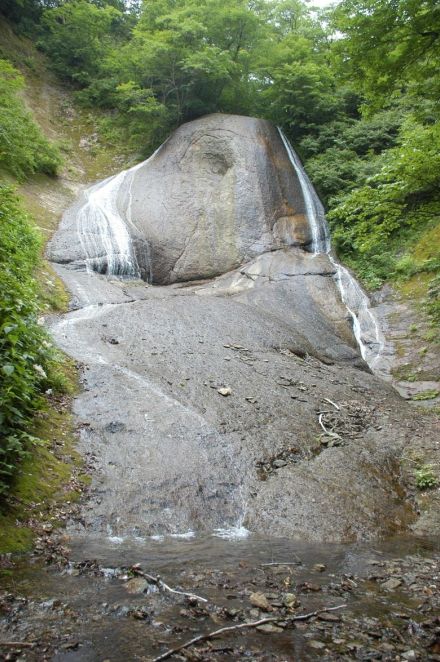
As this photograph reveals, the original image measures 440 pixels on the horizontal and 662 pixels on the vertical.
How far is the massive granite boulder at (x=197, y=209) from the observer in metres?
16.0

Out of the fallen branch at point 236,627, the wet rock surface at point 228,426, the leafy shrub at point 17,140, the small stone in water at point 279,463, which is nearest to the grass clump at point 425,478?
the wet rock surface at point 228,426

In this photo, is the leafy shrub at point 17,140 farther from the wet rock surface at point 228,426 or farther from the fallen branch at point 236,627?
the fallen branch at point 236,627

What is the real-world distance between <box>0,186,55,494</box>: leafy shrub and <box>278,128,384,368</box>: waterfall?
1000 cm

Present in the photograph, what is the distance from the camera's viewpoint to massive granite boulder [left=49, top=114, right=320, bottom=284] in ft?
52.6

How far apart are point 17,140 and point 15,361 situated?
1233cm

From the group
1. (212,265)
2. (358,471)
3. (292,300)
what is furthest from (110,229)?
(358,471)

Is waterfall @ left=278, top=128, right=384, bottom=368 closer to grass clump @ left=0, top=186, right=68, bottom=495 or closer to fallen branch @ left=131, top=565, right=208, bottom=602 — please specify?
grass clump @ left=0, top=186, right=68, bottom=495

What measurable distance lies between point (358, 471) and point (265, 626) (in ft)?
12.5

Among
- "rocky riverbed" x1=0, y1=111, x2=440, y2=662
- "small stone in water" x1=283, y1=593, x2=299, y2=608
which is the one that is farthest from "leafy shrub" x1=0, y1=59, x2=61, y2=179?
"small stone in water" x1=283, y1=593, x2=299, y2=608

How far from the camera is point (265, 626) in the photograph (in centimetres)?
293

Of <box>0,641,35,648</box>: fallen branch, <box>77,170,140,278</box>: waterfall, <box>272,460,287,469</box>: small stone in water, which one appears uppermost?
<box>77,170,140,278</box>: waterfall

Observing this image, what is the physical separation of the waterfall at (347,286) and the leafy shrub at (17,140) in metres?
10.8

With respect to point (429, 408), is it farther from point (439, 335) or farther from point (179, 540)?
point (179, 540)

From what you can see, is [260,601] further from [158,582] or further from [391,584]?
[391,584]
